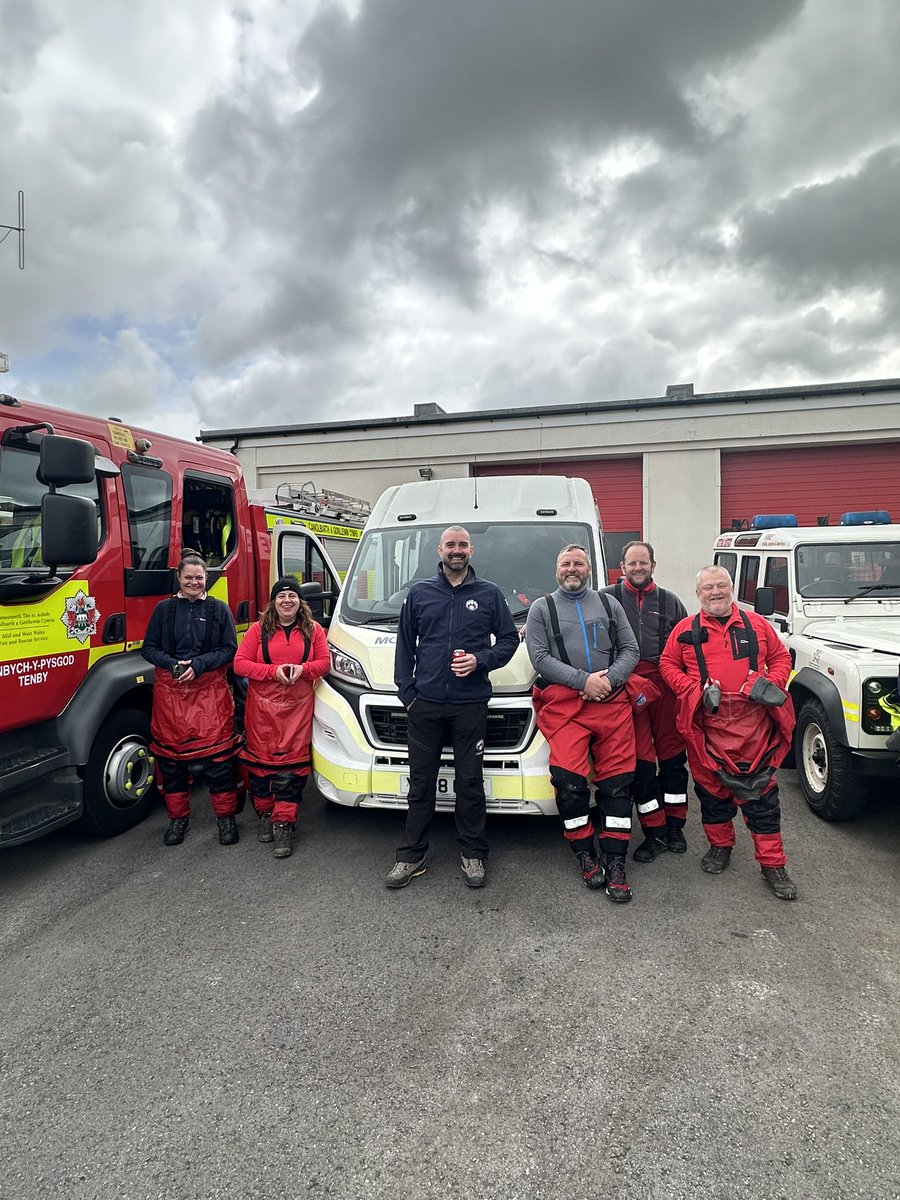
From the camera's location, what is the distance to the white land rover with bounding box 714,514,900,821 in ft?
13.3

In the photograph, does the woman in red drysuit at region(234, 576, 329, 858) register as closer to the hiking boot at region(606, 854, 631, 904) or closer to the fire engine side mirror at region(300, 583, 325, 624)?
the fire engine side mirror at region(300, 583, 325, 624)

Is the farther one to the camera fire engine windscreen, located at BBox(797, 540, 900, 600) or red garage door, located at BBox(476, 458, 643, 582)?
red garage door, located at BBox(476, 458, 643, 582)

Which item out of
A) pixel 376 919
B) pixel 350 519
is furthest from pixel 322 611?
pixel 376 919

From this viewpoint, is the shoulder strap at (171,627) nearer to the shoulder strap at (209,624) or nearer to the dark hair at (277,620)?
the shoulder strap at (209,624)

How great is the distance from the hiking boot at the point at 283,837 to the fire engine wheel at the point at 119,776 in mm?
1068

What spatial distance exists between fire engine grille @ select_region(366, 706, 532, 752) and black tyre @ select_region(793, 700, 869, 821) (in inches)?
82.6

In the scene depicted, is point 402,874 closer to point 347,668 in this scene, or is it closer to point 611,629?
point 347,668

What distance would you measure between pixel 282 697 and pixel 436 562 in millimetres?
1423

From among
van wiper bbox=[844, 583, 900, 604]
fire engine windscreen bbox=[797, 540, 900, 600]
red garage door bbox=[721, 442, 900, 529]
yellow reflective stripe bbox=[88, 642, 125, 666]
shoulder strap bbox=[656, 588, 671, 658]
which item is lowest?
yellow reflective stripe bbox=[88, 642, 125, 666]

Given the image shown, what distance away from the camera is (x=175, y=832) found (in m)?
4.27

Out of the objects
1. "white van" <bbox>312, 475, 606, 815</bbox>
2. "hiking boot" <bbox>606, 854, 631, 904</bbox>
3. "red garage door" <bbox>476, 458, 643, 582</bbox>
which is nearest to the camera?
"hiking boot" <bbox>606, 854, 631, 904</bbox>

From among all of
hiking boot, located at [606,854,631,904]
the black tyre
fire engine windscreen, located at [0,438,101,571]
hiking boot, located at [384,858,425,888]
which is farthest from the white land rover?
fire engine windscreen, located at [0,438,101,571]

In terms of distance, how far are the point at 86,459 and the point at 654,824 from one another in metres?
3.75

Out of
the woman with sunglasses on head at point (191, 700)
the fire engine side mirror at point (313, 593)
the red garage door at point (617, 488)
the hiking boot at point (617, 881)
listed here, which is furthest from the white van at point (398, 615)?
the red garage door at point (617, 488)
